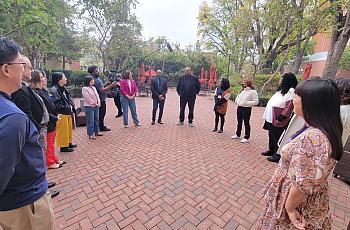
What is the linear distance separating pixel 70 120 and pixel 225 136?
13.6ft

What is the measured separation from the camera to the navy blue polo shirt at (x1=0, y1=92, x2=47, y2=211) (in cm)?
96

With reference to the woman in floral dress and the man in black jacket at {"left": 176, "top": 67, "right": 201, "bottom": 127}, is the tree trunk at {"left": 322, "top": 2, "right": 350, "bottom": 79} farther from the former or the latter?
the woman in floral dress

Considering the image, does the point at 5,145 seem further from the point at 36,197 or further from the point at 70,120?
the point at 70,120

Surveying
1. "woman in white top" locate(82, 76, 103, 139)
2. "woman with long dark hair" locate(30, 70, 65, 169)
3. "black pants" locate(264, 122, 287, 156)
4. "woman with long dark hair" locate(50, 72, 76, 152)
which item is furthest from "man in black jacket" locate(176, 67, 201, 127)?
"woman with long dark hair" locate(30, 70, 65, 169)

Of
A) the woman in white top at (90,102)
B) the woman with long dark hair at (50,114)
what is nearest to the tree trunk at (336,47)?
the woman in white top at (90,102)

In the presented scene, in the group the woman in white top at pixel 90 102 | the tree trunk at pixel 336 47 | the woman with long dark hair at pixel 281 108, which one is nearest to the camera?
the woman with long dark hair at pixel 281 108

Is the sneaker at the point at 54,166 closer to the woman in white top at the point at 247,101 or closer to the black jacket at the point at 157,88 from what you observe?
the black jacket at the point at 157,88

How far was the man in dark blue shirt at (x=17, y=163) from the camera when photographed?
0.98 m

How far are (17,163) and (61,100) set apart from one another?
3.47 meters

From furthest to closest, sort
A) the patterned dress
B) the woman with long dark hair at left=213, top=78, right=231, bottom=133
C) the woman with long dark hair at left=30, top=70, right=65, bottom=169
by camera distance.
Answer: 1. the woman with long dark hair at left=213, top=78, right=231, bottom=133
2. the woman with long dark hair at left=30, top=70, right=65, bottom=169
3. the patterned dress

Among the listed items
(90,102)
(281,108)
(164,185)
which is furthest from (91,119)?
(281,108)

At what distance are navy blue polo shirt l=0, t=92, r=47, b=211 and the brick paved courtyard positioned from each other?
4.40 ft

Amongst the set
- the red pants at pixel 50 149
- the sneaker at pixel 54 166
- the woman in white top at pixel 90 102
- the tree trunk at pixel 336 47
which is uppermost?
the tree trunk at pixel 336 47

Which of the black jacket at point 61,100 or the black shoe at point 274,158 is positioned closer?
the black jacket at point 61,100
